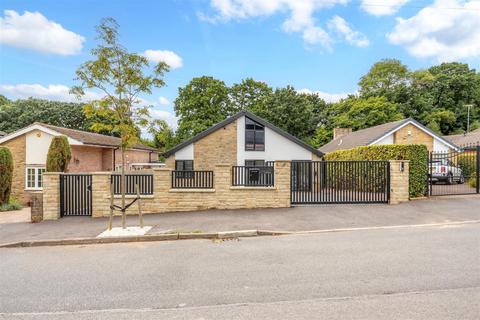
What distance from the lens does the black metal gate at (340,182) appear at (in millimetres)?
11711

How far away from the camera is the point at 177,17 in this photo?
14.1 metres

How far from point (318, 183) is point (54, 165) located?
15.4 metres

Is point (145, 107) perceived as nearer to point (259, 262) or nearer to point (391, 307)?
point (259, 262)

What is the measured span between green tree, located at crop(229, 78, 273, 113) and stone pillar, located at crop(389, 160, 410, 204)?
3007cm

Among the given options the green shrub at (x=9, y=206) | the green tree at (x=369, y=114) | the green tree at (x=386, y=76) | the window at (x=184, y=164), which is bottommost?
the green shrub at (x=9, y=206)

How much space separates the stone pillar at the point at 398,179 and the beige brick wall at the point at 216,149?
435 inches

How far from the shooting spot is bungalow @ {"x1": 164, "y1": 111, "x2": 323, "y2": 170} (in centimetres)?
2062

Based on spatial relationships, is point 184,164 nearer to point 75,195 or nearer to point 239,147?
point 239,147

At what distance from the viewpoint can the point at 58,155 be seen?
18.0 meters

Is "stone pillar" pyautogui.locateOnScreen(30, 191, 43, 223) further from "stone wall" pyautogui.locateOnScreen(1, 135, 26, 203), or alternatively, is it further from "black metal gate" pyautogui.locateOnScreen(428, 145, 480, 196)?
"black metal gate" pyautogui.locateOnScreen(428, 145, 480, 196)

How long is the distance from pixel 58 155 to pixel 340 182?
1619cm

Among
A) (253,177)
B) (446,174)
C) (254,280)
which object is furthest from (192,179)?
(446,174)

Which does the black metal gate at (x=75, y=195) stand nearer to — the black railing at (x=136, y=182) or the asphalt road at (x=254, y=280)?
the black railing at (x=136, y=182)

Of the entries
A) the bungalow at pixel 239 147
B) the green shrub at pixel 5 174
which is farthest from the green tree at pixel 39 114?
the bungalow at pixel 239 147
